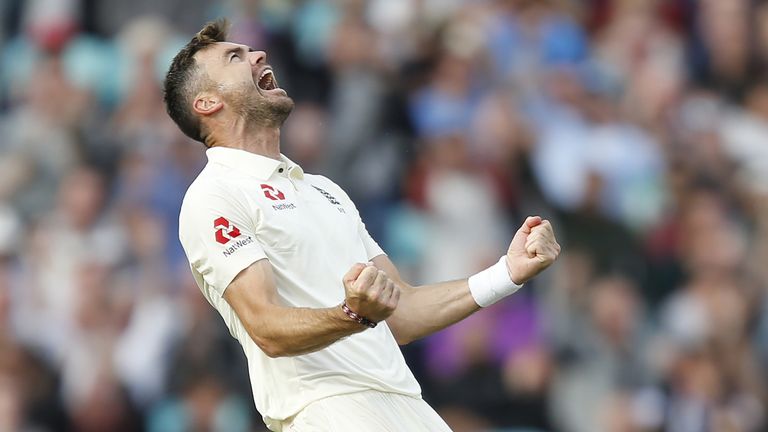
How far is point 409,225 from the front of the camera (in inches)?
408

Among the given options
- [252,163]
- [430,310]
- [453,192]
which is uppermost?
[252,163]

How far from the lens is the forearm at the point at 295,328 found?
4.45 meters

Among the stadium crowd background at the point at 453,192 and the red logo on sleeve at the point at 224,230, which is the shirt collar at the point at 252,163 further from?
the stadium crowd background at the point at 453,192

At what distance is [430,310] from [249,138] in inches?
37.9

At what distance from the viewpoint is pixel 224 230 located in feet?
16.0

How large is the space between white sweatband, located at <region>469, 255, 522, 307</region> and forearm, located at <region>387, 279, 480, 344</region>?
→ 0.05m

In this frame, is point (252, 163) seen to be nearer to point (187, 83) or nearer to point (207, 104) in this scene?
point (207, 104)

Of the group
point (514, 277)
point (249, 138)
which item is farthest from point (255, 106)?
point (514, 277)

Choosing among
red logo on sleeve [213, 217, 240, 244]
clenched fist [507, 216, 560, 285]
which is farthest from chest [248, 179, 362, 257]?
clenched fist [507, 216, 560, 285]

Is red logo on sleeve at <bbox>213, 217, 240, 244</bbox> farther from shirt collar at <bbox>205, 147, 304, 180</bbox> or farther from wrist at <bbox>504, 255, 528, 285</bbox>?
wrist at <bbox>504, 255, 528, 285</bbox>

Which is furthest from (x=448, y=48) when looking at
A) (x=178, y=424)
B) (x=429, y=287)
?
(x=429, y=287)

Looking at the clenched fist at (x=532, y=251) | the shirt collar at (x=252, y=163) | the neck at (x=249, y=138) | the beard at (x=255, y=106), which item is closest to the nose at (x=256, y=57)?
the beard at (x=255, y=106)

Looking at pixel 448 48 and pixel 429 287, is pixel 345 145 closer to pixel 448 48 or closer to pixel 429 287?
pixel 448 48

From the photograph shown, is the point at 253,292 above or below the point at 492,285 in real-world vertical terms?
above
